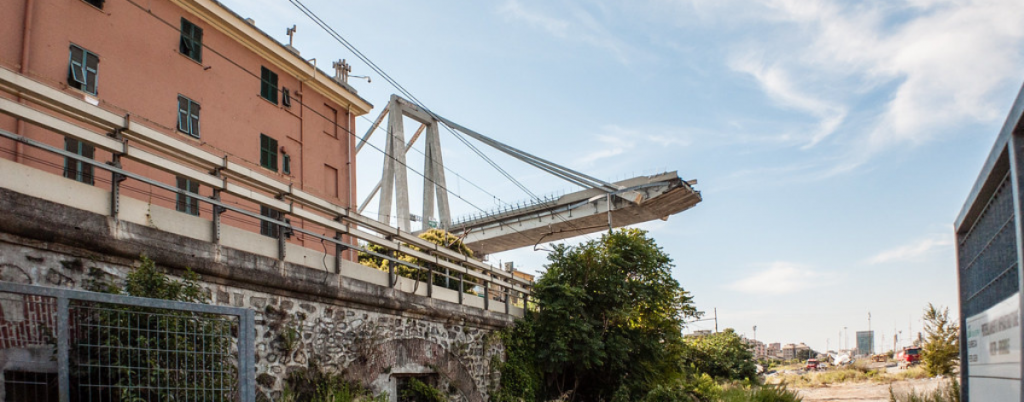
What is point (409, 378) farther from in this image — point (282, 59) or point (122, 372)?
point (282, 59)

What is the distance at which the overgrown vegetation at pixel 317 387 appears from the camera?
8.36 meters

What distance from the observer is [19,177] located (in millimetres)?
5734

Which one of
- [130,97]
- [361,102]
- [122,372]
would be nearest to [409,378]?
[122,372]

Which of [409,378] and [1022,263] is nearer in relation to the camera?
[1022,263]

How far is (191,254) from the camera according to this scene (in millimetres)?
7020

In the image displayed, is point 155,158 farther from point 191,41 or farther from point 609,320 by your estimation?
point 609,320

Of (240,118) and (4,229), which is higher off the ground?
(240,118)

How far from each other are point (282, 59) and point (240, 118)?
7.42ft

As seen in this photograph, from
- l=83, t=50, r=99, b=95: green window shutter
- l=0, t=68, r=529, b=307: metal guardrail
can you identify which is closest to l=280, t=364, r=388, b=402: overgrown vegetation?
l=0, t=68, r=529, b=307: metal guardrail

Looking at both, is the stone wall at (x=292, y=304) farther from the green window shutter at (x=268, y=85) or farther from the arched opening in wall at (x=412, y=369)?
the green window shutter at (x=268, y=85)

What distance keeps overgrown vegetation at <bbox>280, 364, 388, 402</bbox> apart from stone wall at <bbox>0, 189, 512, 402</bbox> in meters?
0.10

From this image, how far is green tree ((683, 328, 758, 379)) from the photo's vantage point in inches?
1250

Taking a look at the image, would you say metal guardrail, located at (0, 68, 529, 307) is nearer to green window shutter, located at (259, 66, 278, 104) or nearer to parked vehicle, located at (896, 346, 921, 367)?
green window shutter, located at (259, 66, 278, 104)

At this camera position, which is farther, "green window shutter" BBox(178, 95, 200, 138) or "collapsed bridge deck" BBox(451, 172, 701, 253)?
"collapsed bridge deck" BBox(451, 172, 701, 253)
